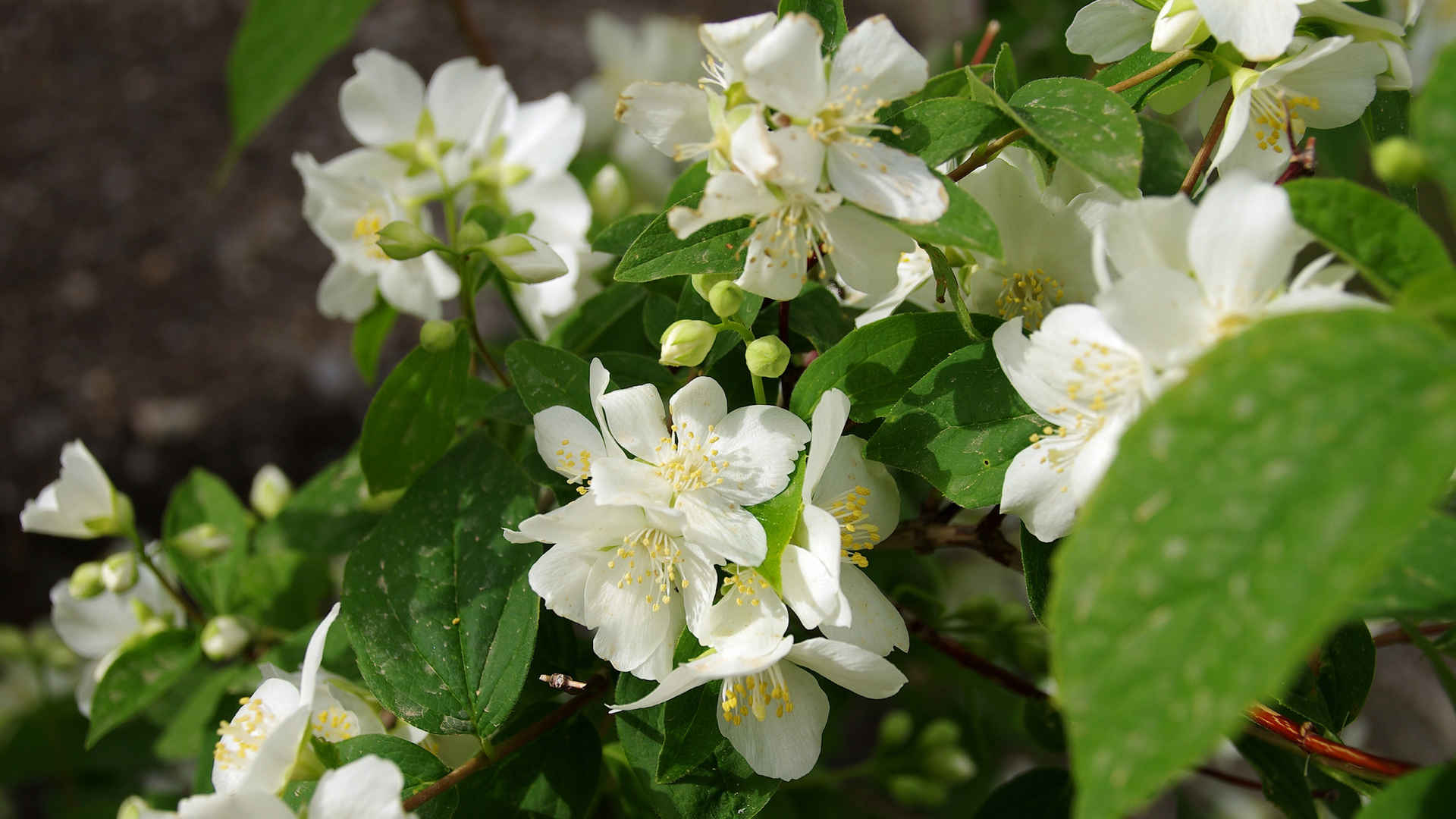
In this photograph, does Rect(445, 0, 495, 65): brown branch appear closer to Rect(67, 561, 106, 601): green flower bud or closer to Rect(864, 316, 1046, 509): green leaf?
Rect(67, 561, 106, 601): green flower bud

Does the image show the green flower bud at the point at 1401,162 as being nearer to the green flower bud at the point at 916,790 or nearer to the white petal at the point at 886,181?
the white petal at the point at 886,181

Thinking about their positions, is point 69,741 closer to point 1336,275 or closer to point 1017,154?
point 1017,154

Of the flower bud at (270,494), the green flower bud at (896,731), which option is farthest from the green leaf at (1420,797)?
the flower bud at (270,494)

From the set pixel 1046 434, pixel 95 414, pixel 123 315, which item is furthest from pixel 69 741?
pixel 1046 434

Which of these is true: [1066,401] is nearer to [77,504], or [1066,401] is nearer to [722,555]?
[722,555]

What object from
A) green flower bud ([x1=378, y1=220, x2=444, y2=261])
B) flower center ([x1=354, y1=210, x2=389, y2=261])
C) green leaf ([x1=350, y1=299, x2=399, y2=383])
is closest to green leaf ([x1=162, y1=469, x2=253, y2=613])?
green leaf ([x1=350, y1=299, x2=399, y2=383])
